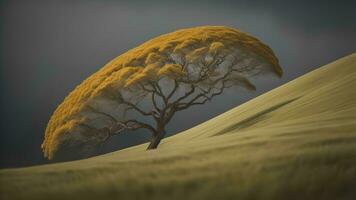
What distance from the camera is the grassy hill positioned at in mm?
3549

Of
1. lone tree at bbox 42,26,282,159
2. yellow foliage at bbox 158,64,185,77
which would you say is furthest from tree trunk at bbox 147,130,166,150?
yellow foliage at bbox 158,64,185,77

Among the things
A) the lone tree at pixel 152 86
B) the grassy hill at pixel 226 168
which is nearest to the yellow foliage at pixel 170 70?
the lone tree at pixel 152 86

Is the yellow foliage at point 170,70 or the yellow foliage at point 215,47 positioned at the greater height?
the yellow foliage at point 215,47

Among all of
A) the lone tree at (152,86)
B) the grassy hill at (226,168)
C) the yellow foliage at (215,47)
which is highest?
the yellow foliage at (215,47)

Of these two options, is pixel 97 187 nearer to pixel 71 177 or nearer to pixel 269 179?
pixel 71 177

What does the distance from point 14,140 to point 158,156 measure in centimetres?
120

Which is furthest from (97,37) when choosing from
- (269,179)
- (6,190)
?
(269,179)

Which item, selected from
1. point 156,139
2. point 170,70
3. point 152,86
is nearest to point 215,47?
point 170,70

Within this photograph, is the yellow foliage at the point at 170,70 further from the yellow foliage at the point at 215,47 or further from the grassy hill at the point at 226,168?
the grassy hill at the point at 226,168

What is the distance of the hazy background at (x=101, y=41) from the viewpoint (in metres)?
4.02

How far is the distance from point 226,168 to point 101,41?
1.50 meters

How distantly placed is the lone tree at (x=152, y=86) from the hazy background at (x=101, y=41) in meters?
0.09

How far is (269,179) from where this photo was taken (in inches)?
143

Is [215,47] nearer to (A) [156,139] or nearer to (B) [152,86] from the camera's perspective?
(B) [152,86]
